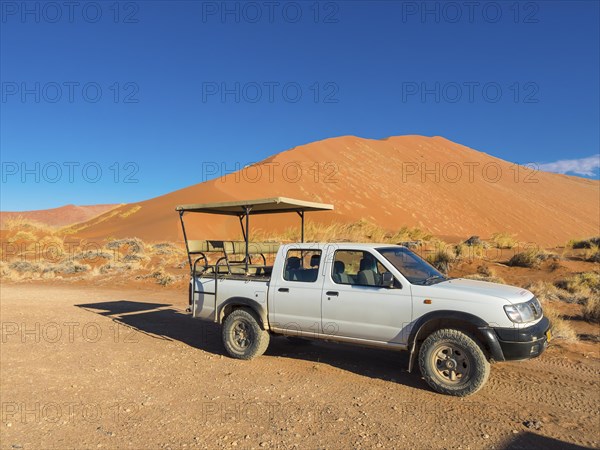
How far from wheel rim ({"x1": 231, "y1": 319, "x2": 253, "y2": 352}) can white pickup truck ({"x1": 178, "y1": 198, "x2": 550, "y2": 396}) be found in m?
0.02

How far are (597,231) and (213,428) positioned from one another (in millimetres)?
61513

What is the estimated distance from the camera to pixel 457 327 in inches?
232

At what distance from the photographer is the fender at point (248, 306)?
7340 mm

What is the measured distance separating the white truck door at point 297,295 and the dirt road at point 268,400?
662 mm

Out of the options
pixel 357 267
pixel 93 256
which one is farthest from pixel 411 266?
pixel 93 256

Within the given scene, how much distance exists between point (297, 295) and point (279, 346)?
188 cm

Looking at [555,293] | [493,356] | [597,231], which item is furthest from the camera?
[597,231]

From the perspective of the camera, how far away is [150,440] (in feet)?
15.3

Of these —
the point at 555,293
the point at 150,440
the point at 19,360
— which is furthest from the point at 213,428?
the point at 555,293

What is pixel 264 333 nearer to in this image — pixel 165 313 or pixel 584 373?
pixel 584 373

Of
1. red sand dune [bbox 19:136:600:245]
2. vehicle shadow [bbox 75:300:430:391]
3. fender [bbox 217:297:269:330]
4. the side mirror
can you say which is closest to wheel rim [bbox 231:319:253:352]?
fender [bbox 217:297:269:330]

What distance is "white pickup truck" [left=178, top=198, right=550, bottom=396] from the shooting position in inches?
222

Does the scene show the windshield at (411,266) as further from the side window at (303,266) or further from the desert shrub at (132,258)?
the desert shrub at (132,258)

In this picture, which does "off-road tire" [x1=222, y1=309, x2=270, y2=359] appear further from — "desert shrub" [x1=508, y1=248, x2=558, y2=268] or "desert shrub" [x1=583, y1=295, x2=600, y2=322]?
"desert shrub" [x1=508, y1=248, x2=558, y2=268]
